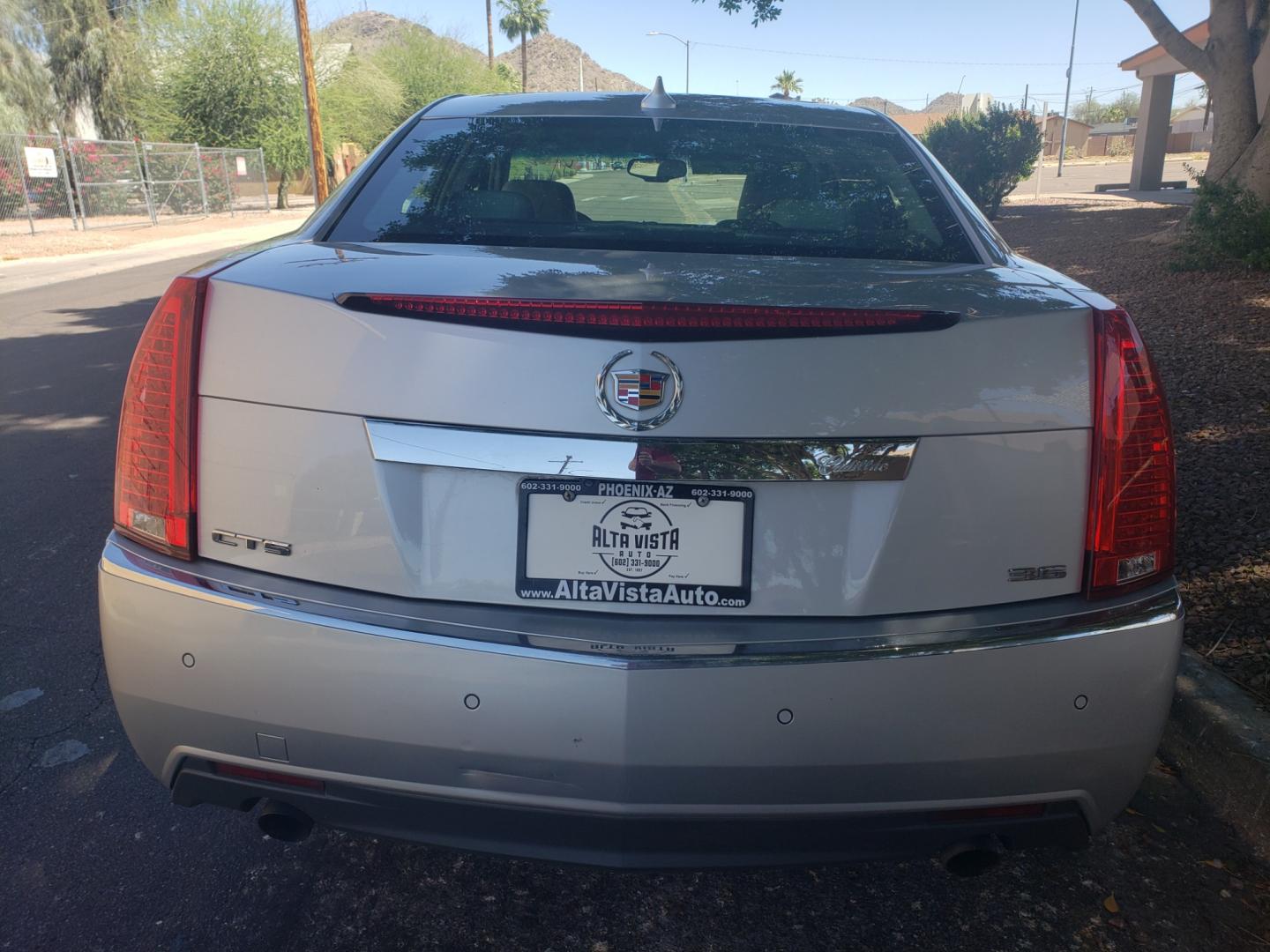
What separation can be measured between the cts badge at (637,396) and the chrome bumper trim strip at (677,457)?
4 centimetres

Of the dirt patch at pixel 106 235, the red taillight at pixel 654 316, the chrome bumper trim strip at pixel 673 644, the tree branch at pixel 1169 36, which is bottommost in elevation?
the dirt patch at pixel 106 235

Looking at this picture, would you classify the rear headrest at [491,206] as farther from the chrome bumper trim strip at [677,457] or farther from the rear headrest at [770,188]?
the chrome bumper trim strip at [677,457]

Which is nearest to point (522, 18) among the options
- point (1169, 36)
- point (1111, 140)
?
point (1111, 140)

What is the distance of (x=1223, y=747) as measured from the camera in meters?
2.89

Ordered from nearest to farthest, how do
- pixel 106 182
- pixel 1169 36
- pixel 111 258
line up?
1. pixel 1169 36
2. pixel 111 258
3. pixel 106 182

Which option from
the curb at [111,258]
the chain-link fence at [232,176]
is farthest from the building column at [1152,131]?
the chain-link fence at [232,176]

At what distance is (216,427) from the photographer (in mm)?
1884

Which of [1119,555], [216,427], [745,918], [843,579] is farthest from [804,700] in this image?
[216,427]

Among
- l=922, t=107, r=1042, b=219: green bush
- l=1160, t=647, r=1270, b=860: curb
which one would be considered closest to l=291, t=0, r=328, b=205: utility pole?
l=922, t=107, r=1042, b=219: green bush

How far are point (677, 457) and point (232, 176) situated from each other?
36.3 meters

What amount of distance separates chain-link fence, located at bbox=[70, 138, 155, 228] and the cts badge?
2815 cm

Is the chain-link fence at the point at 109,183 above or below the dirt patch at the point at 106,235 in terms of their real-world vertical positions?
above

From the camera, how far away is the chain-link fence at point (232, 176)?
106 ft

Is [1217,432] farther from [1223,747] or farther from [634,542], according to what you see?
[634,542]
